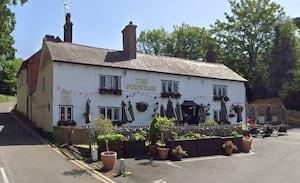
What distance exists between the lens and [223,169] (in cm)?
1373

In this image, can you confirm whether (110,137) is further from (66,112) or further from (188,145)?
(66,112)

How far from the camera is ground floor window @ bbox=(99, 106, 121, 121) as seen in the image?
2548cm

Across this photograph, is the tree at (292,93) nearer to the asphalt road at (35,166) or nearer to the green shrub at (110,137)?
the green shrub at (110,137)

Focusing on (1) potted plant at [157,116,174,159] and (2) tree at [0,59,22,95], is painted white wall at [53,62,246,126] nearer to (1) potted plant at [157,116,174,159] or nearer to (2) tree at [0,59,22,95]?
(1) potted plant at [157,116,174,159]

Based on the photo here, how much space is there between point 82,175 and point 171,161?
4.68m

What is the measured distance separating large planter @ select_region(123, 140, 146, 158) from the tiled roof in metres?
10.4

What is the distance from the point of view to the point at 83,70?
24609 millimetres

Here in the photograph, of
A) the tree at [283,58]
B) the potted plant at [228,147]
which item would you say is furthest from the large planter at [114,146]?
the tree at [283,58]

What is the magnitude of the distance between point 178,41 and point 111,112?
4223 centimetres

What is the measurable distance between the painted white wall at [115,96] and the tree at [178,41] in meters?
30.5

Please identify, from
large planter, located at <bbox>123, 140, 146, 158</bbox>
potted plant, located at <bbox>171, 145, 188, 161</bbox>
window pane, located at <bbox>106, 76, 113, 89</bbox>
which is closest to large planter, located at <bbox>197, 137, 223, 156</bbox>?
potted plant, located at <bbox>171, 145, 188, 161</bbox>

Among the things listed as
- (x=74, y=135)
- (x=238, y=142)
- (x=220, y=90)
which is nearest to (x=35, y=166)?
(x=74, y=135)

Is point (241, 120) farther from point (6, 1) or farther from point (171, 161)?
point (6, 1)

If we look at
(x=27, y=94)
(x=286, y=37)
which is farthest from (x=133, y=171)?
(x=286, y=37)
